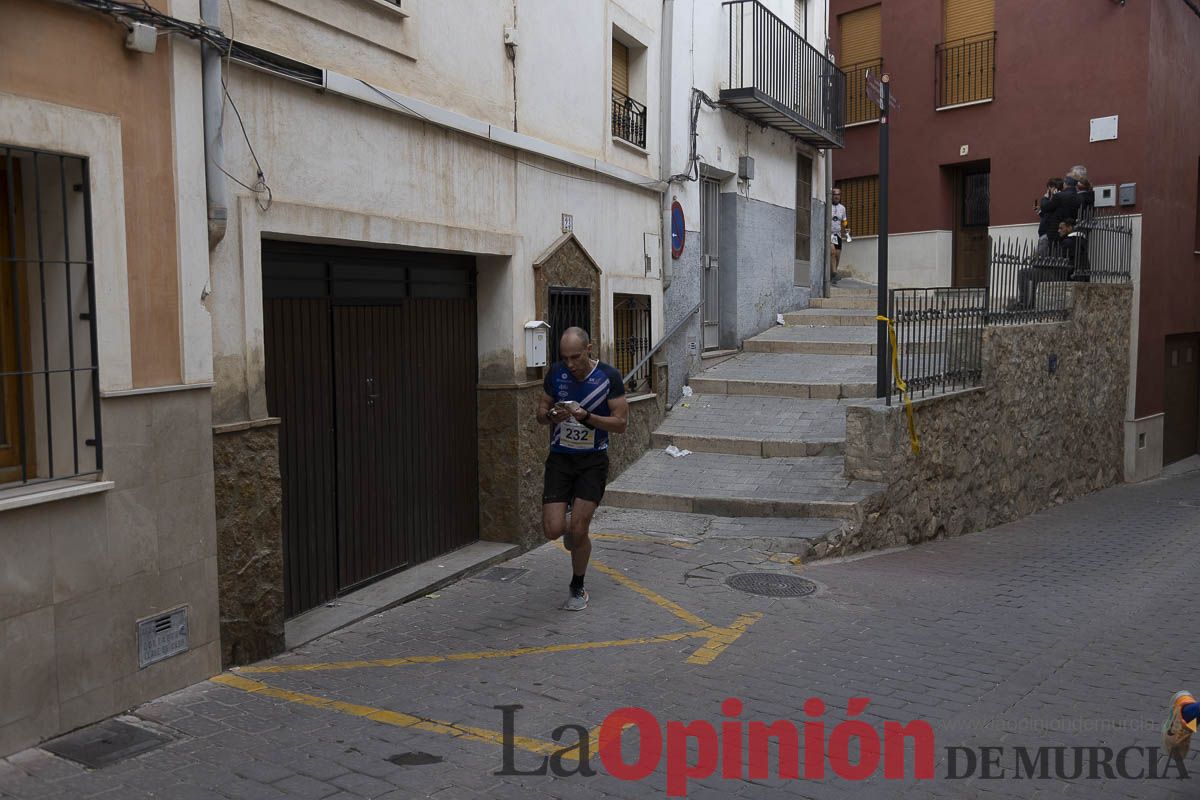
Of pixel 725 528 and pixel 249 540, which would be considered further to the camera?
pixel 725 528

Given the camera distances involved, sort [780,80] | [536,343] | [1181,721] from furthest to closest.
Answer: [780,80] < [536,343] < [1181,721]

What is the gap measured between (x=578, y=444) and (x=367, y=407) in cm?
150

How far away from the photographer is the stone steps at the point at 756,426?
10430 millimetres

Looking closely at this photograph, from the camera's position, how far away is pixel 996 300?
12.0 m

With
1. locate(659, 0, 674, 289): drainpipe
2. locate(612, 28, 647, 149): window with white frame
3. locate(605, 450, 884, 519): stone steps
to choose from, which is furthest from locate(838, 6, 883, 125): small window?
locate(605, 450, 884, 519): stone steps

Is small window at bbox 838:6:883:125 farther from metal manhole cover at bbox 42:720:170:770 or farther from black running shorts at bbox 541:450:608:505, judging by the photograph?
metal manhole cover at bbox 42:720:170:770

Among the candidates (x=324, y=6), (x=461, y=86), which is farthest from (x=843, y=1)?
(x=324, y=6)

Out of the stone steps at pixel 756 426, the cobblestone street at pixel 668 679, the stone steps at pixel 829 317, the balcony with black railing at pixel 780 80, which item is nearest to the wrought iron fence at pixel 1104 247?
the stone steps at pixel 829 317

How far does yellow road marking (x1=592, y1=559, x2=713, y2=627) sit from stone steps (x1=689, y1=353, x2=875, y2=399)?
15.1 feet

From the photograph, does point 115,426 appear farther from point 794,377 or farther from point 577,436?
point 794,377

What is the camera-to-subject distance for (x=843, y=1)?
20359 millimetres

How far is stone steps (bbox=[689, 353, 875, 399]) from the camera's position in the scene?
11781 mm

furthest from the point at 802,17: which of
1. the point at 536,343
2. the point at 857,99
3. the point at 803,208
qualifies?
the point at 536,343

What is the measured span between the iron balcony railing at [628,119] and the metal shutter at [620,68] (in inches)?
4.1
